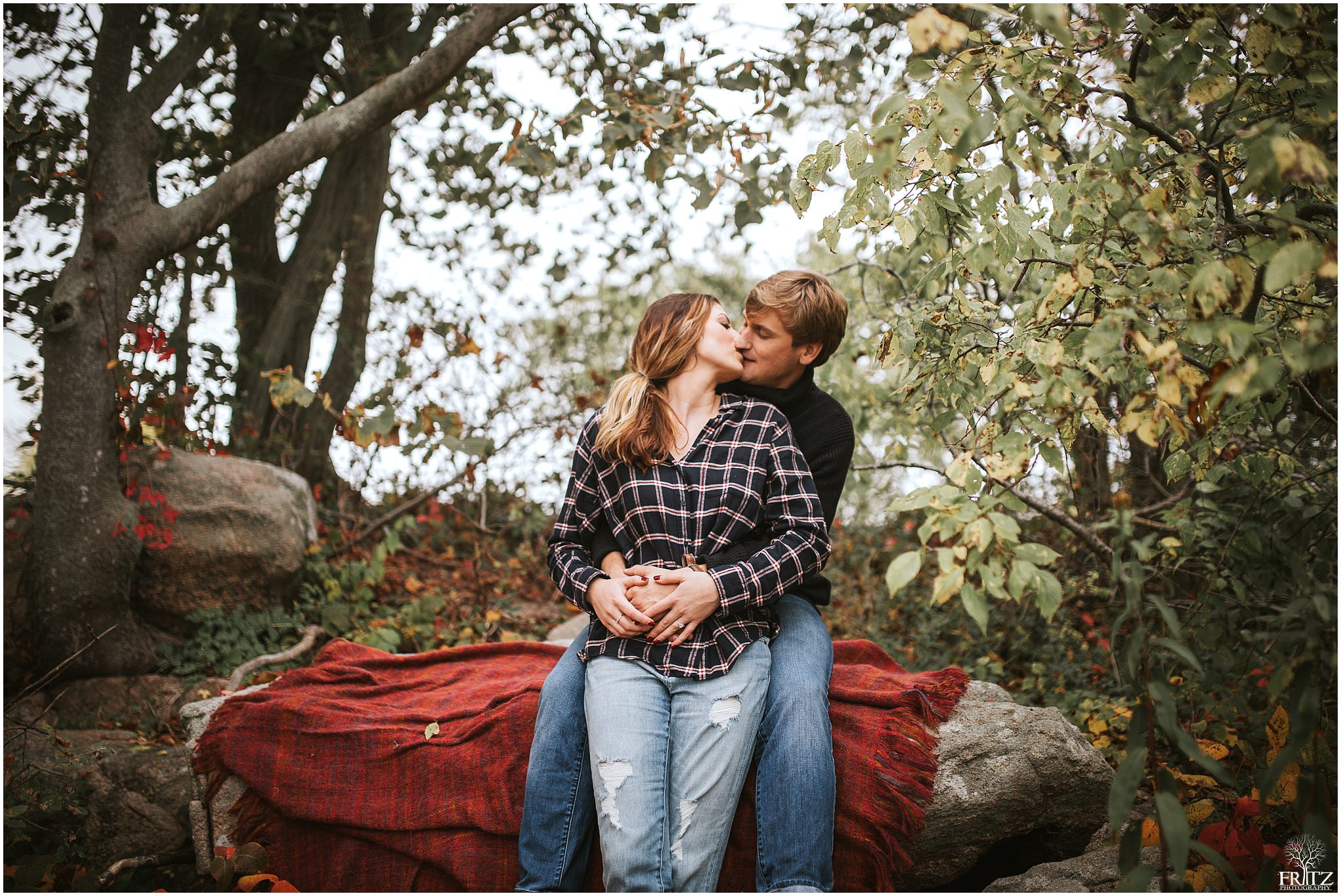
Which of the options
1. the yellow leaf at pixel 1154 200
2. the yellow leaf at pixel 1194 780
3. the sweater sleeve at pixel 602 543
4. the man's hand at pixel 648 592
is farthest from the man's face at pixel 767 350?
the yellow leaf at pixel 1194 780

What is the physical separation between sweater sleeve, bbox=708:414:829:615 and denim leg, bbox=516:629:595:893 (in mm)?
540

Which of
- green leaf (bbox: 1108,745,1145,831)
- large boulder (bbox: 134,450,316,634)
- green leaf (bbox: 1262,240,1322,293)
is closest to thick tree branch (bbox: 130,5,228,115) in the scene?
large boulder (bbox: 134,450,316,634)

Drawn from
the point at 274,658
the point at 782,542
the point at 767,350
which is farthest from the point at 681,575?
the point at 274,658

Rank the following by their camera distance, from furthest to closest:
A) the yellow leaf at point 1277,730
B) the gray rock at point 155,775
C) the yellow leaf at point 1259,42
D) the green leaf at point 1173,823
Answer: the gray rock at point 155,775 → the yellow leaf at point 1277,730 → the yellow leaf at point 1259,42 → the green leaf at point 1173,823

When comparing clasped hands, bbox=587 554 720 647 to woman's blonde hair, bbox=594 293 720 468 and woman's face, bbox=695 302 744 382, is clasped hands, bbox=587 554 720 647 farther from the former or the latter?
woman's face, bbox=695 302 744 382

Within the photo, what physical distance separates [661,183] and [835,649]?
7.43 ft

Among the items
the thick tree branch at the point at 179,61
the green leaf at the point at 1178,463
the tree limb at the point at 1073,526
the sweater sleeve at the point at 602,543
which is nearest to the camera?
the green leaf at the point at 1178,463

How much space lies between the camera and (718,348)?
2.53 metres

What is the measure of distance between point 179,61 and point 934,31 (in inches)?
143

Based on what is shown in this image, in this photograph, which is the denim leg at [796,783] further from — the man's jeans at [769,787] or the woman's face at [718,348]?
the woman's face at [718,348]

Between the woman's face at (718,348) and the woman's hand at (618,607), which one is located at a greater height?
the woman's face at (718,348)

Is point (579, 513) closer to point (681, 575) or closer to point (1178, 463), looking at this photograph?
point (681, 575)

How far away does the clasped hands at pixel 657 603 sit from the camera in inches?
84.5

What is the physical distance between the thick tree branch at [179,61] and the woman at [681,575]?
8.77 feet
